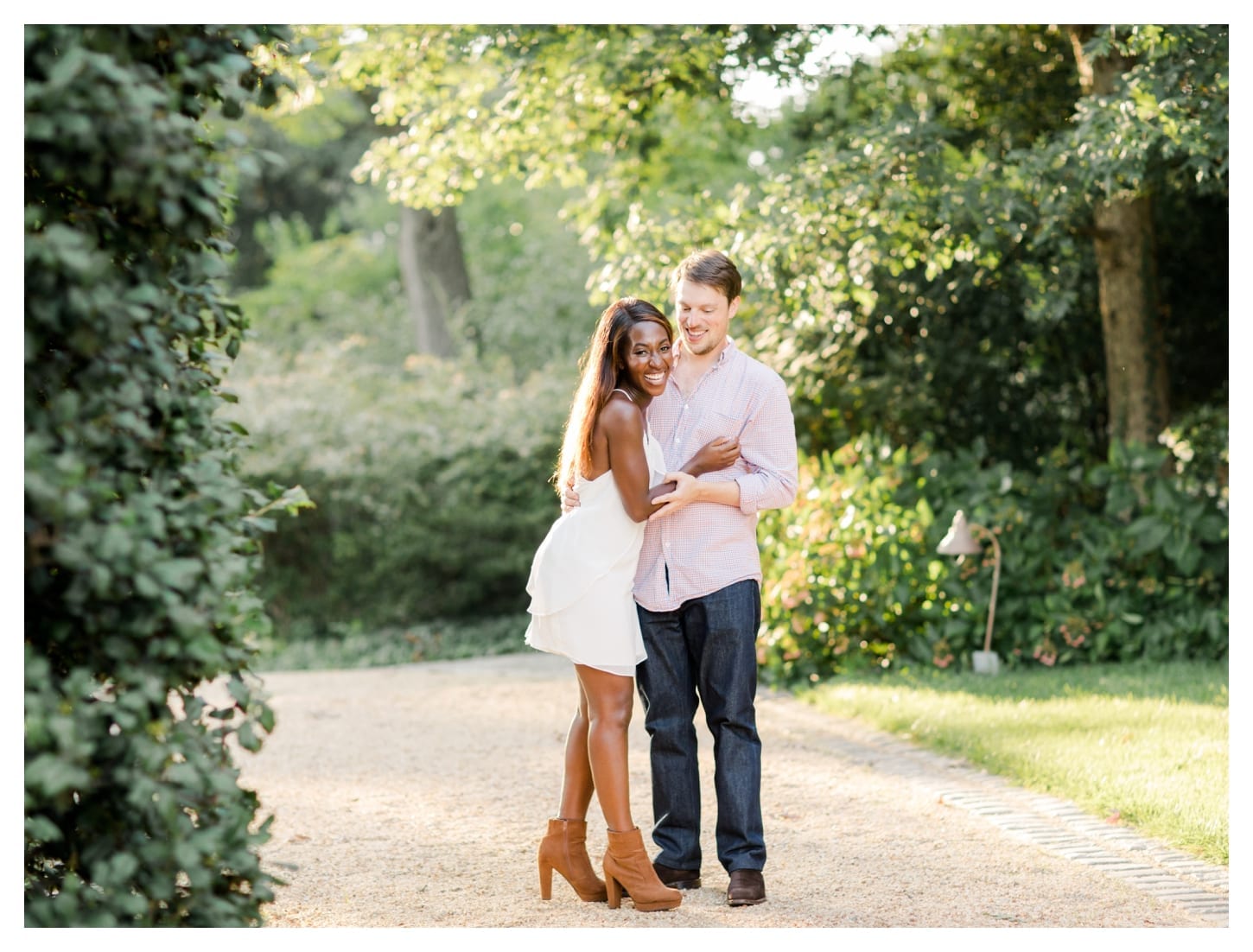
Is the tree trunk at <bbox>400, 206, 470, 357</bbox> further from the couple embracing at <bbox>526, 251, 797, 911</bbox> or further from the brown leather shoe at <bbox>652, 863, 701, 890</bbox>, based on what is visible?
the brown leather shoe at <bbox>652, 863, 701, 890</bbox>

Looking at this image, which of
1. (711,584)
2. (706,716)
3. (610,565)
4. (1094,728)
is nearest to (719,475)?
(711,584)

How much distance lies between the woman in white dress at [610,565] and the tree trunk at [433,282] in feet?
48.8

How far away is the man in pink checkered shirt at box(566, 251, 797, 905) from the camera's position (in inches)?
155

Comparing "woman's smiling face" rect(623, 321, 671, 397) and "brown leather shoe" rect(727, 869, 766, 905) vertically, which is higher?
"woman's smiling face" rect(623, 321, 671, 397)

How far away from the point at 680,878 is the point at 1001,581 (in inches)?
180

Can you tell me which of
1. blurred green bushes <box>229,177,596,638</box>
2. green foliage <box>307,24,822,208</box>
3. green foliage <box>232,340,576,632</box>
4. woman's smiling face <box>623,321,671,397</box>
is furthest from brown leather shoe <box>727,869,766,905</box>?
green foliage <box>232,340,576,632</box>

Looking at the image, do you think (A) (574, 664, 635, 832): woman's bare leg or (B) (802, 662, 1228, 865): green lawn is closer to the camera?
(A) (574, 664, 635, 832): woman's bare leg

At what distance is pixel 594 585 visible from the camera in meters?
3.79

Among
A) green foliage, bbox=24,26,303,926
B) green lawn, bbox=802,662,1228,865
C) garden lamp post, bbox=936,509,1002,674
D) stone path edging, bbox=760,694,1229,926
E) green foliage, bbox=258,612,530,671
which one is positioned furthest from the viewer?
green foliage, bbox=258,612,530,671

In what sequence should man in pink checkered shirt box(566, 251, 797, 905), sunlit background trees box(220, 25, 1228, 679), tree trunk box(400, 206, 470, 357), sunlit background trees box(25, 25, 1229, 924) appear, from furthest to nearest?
tree trunk box(400, 206, 470, 357), sunlit background trees box(220, 25, 1228, 679), man in pink checkered shirt box(566, 251, 797, 905), sunlit background trees box(25, 25, 1229, 924)

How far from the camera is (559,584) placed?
3797mm

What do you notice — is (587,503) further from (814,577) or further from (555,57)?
(555,57)

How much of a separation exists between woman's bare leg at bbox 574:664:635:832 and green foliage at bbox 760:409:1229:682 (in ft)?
14.0

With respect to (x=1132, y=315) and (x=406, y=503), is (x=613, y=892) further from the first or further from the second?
(x=406, y=503)
